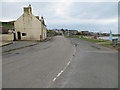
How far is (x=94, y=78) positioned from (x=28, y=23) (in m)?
34.2

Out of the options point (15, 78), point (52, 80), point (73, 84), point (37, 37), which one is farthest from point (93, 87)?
point (37, 37)

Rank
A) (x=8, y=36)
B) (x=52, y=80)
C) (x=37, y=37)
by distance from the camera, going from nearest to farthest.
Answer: (x=52, y=80), (x=8, y=36), (x=37, y=37)

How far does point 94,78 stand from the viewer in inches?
241

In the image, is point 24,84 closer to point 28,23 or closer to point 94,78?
point 94,78

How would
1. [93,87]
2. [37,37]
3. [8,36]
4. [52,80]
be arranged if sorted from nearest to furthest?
[93,87] → [52,80] → [8,36] → [37,37]

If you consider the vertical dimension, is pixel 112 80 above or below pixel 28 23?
below

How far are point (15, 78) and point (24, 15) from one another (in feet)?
112

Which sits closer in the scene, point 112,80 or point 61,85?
point 61,85

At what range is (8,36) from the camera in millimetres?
35688

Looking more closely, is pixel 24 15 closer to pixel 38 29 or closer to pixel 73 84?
pixel 38 29

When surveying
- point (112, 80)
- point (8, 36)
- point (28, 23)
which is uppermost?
point (28, 23)

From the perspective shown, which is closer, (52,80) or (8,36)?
(52,80)

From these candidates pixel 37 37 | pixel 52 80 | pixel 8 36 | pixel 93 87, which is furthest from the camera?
pixel 37 37

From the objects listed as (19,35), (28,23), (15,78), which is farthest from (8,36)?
(15,78)
